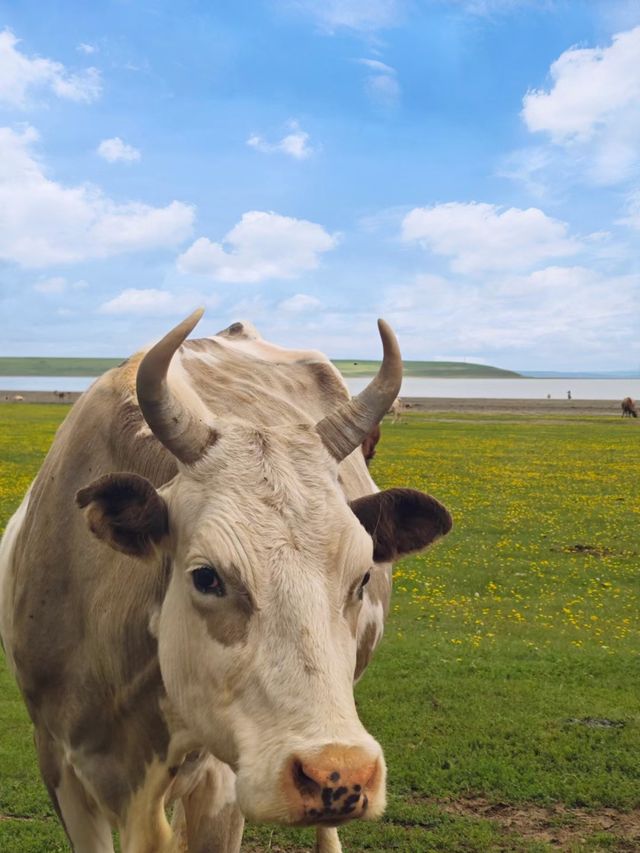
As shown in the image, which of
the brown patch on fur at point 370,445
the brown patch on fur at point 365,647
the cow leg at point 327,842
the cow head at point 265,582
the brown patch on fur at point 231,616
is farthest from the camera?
the brown patch on fur at point 370,445

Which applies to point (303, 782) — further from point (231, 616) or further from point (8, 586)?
point (8, 586)

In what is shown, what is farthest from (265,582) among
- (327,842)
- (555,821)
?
(555,821)

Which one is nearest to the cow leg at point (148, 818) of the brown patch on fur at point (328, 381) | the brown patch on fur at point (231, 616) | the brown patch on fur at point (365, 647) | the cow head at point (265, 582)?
the cow head at point (265, 582)

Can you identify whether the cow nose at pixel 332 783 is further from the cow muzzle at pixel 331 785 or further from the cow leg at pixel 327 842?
the cow leg at pixel 327 842

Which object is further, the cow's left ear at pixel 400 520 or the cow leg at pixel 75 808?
the cow leg at pixel 75 808

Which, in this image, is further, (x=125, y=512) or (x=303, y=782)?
(x=125, y=512)

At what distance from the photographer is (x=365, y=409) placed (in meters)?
3.67

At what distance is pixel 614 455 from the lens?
31.8m

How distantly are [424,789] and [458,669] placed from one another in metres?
2.49

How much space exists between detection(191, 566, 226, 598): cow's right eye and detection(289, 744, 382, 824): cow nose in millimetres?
682

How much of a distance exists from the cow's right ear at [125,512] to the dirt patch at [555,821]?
12.8 ft

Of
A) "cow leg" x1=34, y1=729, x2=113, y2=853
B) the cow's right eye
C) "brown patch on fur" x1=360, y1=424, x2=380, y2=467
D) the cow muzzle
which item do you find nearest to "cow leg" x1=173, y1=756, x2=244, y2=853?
"cow leg" x1=34, y1=729, x2=113, y2=853

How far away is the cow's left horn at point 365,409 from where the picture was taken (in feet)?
11.8

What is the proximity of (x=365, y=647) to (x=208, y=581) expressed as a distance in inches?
117
